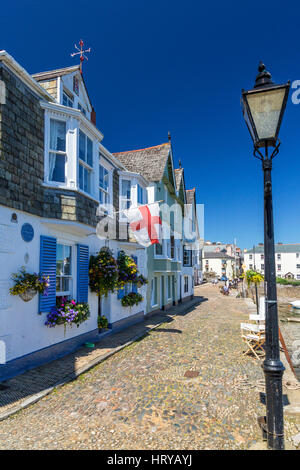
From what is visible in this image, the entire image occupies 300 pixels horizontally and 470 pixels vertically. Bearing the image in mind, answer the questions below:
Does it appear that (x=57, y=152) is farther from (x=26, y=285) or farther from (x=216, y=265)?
(x=216, y=265)

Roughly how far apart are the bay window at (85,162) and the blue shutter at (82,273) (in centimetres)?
219

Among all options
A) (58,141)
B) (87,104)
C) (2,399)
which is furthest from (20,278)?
(87,104)

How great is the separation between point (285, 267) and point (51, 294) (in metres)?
83.7

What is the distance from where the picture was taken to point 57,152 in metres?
8.38

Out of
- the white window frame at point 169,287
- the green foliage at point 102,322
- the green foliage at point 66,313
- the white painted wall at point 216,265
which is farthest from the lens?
the white painted wall at point 216,265

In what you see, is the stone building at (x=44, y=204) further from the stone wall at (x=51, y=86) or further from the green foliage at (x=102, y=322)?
the green foliage at (x=102, y=322)

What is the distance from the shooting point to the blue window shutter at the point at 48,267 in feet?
25.3

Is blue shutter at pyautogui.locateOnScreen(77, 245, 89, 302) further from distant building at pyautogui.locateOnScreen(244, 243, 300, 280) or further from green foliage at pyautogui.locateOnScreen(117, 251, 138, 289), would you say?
distant building at pyautogui.locateOnScreen(244, 243, 300, 280)

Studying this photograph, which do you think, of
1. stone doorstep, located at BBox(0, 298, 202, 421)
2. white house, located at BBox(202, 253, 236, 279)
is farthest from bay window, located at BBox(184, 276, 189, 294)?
white house, located at BBox(202, 253, 236, 279)

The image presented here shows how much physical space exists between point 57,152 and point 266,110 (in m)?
6.47

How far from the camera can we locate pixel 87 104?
1198 cm

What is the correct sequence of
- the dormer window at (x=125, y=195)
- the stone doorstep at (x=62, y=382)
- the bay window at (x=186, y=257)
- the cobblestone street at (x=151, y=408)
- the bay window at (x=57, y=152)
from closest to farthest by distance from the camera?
the cobblestone street at (x=151, y=408), the stone doorstep at (x=62, y=382), the bay window at (x=57, y=152), the dormer window at (x=125, y=195), the bay window at (x=186, y=257)

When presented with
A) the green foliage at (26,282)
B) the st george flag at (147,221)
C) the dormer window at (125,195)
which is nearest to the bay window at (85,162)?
the st george flag at (147,221)

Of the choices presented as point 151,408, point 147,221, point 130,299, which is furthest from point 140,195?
point 151,408
